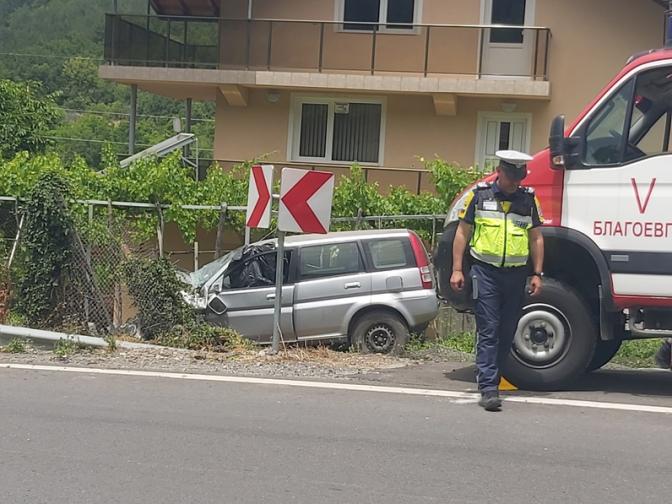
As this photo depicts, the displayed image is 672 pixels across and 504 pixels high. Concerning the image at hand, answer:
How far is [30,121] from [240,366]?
55.0 feet

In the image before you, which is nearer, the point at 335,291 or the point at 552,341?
the point at 552,341

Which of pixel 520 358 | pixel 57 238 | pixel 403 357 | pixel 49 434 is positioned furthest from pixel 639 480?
pixel 57 238

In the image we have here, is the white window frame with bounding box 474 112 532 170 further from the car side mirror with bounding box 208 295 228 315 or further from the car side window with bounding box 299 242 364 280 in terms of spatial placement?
the car side mirror with bounding box 208 295 228 315

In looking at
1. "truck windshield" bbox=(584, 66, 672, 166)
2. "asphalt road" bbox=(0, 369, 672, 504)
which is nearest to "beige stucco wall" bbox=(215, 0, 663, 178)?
"truck windshield" bbox=(584, 66, 672, 166)

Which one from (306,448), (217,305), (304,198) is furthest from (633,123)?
(217,305)

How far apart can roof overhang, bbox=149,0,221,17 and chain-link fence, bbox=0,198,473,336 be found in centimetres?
683

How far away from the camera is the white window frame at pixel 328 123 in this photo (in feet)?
61.7

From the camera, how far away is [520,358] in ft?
24.2

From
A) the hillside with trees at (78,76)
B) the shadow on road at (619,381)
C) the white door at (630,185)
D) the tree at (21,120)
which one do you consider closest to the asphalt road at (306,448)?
the shadow on road at (619,381)

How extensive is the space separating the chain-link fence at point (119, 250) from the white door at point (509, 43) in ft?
17.0

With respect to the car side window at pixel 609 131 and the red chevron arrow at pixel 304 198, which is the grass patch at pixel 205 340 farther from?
the car side window at pixel 609 131

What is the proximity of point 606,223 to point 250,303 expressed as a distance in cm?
538

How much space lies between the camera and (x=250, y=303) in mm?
11367

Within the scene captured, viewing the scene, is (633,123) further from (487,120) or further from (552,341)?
(487,120)
